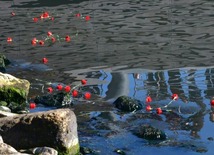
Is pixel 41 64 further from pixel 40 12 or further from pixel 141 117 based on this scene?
pixel 40 12

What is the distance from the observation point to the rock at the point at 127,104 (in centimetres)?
1107

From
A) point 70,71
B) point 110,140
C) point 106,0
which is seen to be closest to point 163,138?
point 110,140

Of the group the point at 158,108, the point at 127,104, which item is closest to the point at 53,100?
the point at 127,104

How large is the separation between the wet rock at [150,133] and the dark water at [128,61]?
0.44 ft

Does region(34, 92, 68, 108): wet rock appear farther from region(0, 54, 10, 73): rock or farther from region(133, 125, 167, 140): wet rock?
region(0, 54, 10, 73): rock

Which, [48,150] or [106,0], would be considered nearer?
[48,150]

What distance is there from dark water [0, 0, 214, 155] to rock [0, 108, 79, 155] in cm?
75

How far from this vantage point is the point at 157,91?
12469 millimetres

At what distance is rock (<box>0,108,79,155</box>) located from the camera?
8.50 m

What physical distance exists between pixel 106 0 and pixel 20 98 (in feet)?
56.3

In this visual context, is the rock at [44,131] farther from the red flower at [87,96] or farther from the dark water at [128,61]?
the red flower at [87,96]

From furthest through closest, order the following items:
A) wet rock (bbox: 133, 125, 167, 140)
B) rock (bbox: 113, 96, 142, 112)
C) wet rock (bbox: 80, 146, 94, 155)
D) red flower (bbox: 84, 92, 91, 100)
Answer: red flower (bbox: 84, 92, 91, 100) < rock (bbox: 113, 96, 142, 112) < wet rock (bbox: 133, 125, 167, 140) < wet rock (bbox: 80, 146, 94, 155)

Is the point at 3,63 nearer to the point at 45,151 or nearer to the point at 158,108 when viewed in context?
the point at 158,108

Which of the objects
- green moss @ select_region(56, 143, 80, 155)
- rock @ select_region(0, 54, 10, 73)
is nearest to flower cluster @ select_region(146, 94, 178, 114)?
green moss @ select_region(56, 143, 80, 155)
